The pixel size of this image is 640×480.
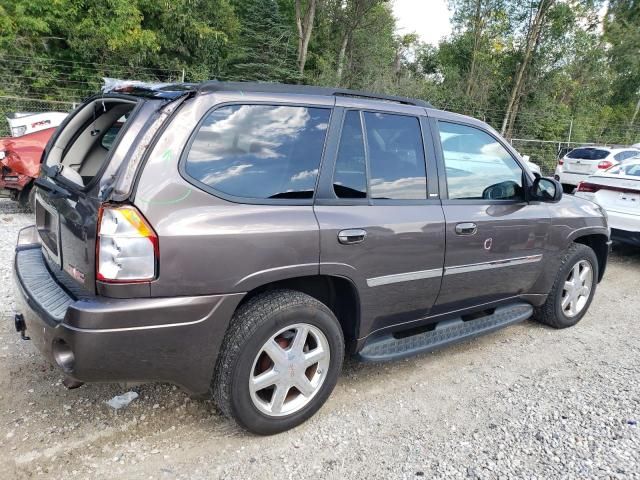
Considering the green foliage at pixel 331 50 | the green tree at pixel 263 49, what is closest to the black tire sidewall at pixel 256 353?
the green foliage at pixel 331 50

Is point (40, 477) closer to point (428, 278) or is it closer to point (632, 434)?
point (428, 278)

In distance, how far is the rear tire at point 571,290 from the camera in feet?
13.8

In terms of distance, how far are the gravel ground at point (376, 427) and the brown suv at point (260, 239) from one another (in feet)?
0.87

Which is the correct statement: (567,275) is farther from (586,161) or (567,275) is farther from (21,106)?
(21,106)

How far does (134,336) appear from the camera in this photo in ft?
7.00

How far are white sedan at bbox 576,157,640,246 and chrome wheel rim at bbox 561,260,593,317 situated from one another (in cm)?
227

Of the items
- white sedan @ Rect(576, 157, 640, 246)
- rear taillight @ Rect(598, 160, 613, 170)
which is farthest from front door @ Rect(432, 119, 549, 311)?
rear taillight @ Rect(598, 160, 613, 170)

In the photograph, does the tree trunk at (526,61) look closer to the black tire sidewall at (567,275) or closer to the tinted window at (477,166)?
the black tire sidewall at (567,275)

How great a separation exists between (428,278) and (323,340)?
33.8 inches

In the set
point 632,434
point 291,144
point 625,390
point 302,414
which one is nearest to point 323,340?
point 302,414

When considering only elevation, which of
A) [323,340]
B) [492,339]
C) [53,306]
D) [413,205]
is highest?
[413,205]

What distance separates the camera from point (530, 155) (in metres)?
20.8

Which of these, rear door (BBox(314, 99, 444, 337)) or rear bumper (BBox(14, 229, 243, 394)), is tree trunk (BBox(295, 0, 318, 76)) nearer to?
rear door (BBox(314, 99, 444, 337))

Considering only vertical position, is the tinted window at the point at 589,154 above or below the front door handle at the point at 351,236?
above
